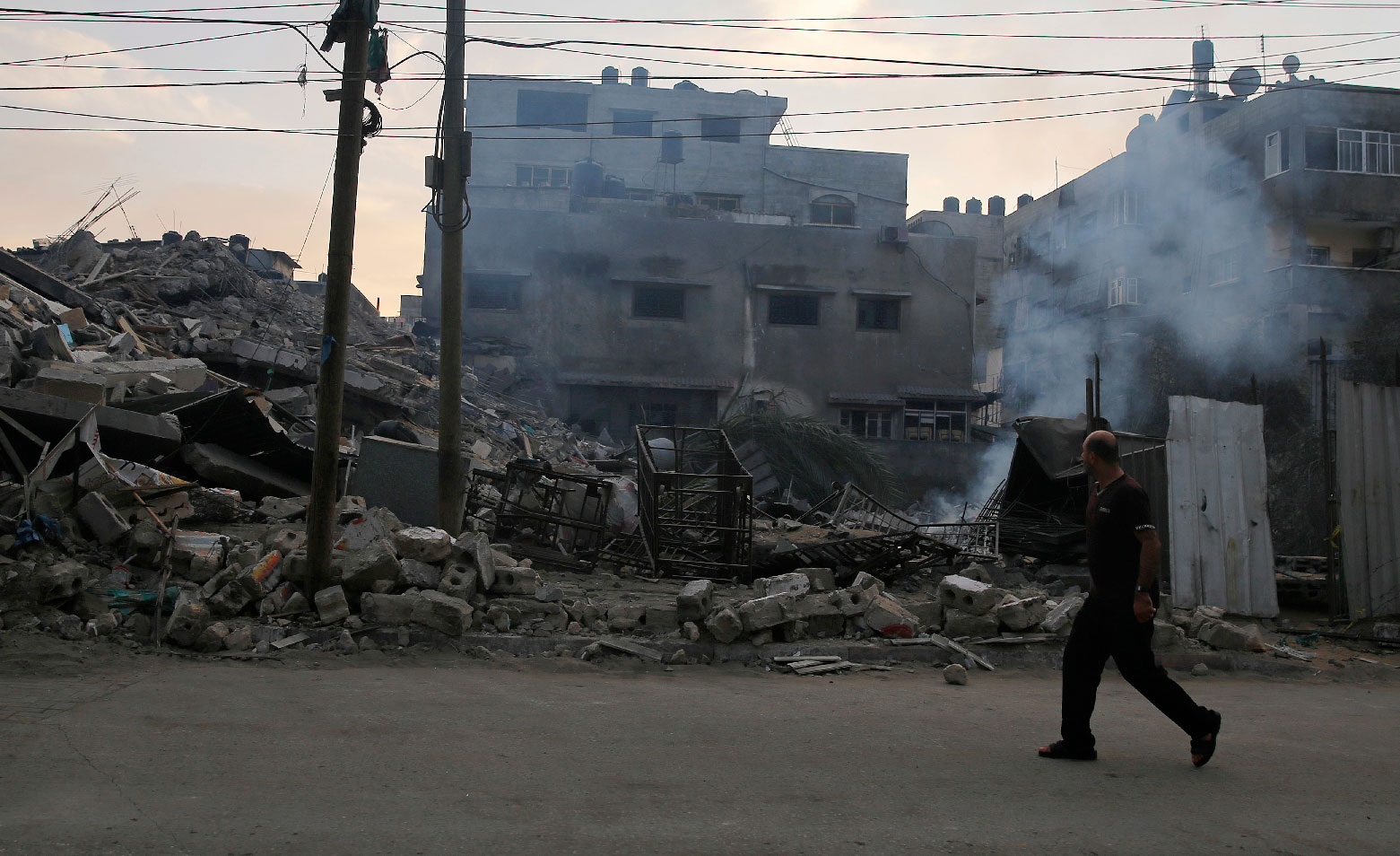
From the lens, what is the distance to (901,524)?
19578mm

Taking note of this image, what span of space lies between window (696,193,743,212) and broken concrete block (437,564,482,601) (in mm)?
37285

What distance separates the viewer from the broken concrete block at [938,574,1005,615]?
818 centimetres

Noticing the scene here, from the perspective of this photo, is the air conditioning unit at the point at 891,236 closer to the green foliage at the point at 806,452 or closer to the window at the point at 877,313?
the window at the point at 877,313

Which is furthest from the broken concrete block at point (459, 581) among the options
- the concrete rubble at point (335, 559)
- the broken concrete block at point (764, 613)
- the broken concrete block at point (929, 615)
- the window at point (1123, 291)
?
the window at point (1123, 291)

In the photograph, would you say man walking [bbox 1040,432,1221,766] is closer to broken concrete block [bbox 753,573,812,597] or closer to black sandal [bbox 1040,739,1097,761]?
black sandal [bbox 1040,739,1097,761]

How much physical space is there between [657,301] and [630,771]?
26841 mm

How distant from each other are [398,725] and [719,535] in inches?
277

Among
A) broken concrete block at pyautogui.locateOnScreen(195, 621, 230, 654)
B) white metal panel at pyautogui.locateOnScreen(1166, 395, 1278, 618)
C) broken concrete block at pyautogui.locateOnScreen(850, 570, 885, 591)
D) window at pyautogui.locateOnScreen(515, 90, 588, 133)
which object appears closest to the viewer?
broken concrete block at pyautogui.locateOnScreen(195, 621, 230, 654)

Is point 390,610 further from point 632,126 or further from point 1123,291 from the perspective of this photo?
point 632,126

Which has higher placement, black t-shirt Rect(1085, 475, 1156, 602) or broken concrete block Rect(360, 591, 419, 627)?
black t-shirt Rect(1085, 475, 1156, 602)

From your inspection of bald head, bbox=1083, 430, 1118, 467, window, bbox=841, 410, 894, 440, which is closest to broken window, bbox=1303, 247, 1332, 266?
window, bbox=841, 410, 894, 440

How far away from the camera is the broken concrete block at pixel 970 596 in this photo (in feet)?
26.8

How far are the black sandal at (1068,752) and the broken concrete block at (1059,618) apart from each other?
11.3ft

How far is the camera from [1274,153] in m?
30.4
